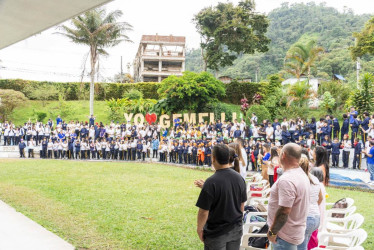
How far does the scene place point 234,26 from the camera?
2945 centimetres

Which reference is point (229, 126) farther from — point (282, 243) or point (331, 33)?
point (331, 33)

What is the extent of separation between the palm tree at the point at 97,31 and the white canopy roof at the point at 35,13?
A: 2138 cm

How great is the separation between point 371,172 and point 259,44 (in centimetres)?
2301

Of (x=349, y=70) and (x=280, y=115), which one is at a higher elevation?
(x=349, y=70)

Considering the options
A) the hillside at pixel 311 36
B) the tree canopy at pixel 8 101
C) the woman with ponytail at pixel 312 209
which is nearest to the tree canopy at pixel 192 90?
the tree canopy at pixel 8 101

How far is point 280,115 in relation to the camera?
23.6 meters

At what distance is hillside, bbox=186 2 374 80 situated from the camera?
39.0m

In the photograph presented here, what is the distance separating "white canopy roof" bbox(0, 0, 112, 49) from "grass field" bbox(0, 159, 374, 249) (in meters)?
3.04

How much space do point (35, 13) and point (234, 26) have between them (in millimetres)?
27687

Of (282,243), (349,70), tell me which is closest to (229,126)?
(282,243)

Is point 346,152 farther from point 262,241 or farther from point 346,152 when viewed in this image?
point 262,241

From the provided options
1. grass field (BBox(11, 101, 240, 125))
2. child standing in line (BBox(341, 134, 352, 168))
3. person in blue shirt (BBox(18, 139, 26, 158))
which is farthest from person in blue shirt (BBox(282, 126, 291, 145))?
person in blue shirt (BBox(18, 139, 26, 158))

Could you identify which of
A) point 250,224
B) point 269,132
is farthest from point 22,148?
point 250,224

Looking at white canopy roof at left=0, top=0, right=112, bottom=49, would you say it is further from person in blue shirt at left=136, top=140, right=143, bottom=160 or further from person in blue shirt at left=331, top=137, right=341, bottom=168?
person in blue shirt at left=136, top=140, right=143, bottom=160
